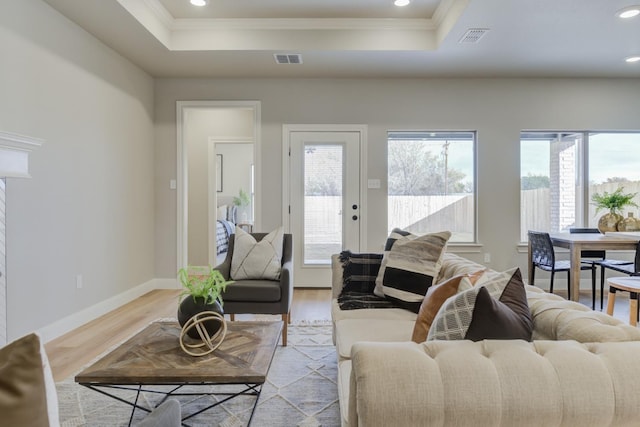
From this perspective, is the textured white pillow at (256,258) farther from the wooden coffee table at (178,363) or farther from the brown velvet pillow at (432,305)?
the brown velvet pillow at (432,305)

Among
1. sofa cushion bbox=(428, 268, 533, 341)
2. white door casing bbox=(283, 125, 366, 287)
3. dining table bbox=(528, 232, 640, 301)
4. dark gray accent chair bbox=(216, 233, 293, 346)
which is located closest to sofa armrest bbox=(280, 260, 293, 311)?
dark gray accent chair bbox=(216, 233, 293, 346)

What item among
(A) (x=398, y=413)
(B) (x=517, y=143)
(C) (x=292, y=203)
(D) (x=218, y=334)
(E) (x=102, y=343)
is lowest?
(E) (x=102, y=343)

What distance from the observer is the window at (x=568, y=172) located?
496cm

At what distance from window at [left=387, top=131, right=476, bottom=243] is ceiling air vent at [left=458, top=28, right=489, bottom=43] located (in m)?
1.42

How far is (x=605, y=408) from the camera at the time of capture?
2.91 ft

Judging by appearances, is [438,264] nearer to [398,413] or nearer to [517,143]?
[398,413]

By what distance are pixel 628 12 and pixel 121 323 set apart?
16.4 feet

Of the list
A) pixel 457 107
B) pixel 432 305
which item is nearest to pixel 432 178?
pixel 457 107

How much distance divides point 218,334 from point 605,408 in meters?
1.48

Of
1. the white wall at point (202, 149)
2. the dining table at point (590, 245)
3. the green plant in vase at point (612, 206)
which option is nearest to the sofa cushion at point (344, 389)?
the dining table at point (590, 245)

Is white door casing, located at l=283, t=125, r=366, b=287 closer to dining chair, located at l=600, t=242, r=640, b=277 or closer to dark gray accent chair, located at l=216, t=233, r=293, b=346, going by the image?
dark gray accent chair, located at l=216, t=233, r=293, b=346

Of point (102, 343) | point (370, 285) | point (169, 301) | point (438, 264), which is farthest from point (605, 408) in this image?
point (169, 301)

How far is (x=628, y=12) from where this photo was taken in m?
3.14

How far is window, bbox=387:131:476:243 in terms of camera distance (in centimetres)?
498
